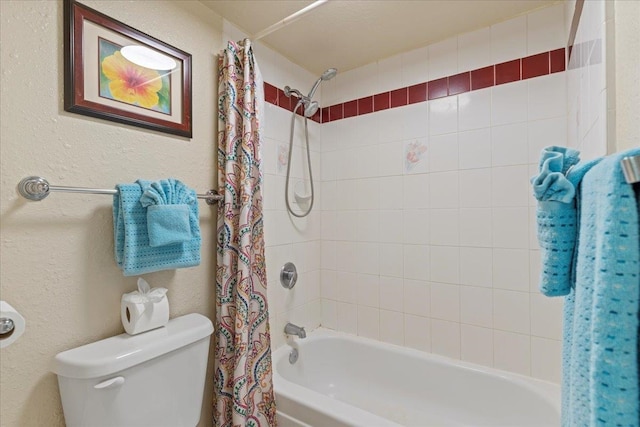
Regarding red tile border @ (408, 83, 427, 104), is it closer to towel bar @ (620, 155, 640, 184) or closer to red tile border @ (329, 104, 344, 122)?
red tile border @ (329, 104, 344, 122)

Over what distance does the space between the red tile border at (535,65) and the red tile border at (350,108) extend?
2.97ft

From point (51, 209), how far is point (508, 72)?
1965mm

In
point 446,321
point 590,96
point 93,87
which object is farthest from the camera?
point 446,321

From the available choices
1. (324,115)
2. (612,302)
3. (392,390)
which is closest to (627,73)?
(612,302)

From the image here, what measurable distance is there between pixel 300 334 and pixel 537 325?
1.19 metres

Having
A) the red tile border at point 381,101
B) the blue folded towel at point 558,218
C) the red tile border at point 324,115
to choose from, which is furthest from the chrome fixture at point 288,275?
the blue folded towel at point 558,218

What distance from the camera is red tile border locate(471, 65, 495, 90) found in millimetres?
1561

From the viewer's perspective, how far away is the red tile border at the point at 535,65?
1.44 metres

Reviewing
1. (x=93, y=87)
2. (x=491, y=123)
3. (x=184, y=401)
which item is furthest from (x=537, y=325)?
(x=93, y=87)

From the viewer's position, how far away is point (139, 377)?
97cm

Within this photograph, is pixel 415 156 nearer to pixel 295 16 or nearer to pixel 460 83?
pixel 460 83

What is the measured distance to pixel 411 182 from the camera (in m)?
1.78

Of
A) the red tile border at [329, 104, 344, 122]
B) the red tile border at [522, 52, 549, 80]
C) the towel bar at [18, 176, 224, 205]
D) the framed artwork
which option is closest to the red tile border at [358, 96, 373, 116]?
the red tile border at [329, 104, 344, 122]

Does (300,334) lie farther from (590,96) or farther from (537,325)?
(590,96)
